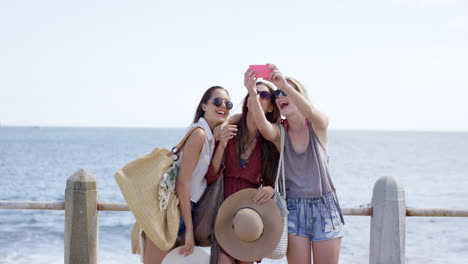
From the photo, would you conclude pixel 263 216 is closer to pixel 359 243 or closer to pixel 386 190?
pixel 386 190

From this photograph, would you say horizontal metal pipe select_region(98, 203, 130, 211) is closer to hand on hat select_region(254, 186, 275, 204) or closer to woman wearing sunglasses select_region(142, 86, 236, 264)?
woman wearing sunglasses select_region(142, 86, 236, 264)

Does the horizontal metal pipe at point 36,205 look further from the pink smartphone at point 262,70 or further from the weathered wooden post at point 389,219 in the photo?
the weathered wooden post at point 389,219

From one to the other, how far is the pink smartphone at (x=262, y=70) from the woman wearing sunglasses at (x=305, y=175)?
0.04 metres

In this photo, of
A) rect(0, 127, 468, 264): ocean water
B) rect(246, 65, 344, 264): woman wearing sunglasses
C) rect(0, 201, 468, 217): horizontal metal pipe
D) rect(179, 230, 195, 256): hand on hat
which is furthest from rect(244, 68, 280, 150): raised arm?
rect(0, 127, 468, 264): ocean water

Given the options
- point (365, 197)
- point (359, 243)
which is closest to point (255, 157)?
point (359, 243)

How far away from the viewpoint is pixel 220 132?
372cm

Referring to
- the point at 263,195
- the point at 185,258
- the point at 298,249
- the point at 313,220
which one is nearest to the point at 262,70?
the point at 263,195

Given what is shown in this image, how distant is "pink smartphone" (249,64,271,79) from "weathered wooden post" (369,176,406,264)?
1.63 meters

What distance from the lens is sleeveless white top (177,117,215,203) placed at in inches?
149

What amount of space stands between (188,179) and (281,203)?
2.26ft

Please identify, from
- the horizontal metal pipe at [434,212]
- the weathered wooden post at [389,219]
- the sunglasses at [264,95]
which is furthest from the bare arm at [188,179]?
the horizontal metal pipe at [434,212]

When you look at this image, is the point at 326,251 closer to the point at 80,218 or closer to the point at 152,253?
the point at 152,253

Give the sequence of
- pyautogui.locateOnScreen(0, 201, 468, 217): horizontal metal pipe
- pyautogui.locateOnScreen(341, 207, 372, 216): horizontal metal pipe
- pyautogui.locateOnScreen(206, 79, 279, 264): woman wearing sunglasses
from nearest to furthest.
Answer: pyautogui.locateOnScreen(206, 79, 279, 264): woman wearing sunglasses < pyautogui.locateOnScreen(341, 207, 372, 216): horizontal metal pipe < pyautogui.locateOnScreen(0, 201, 468, 217): horizontal metal pipe

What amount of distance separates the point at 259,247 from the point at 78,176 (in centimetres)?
176
